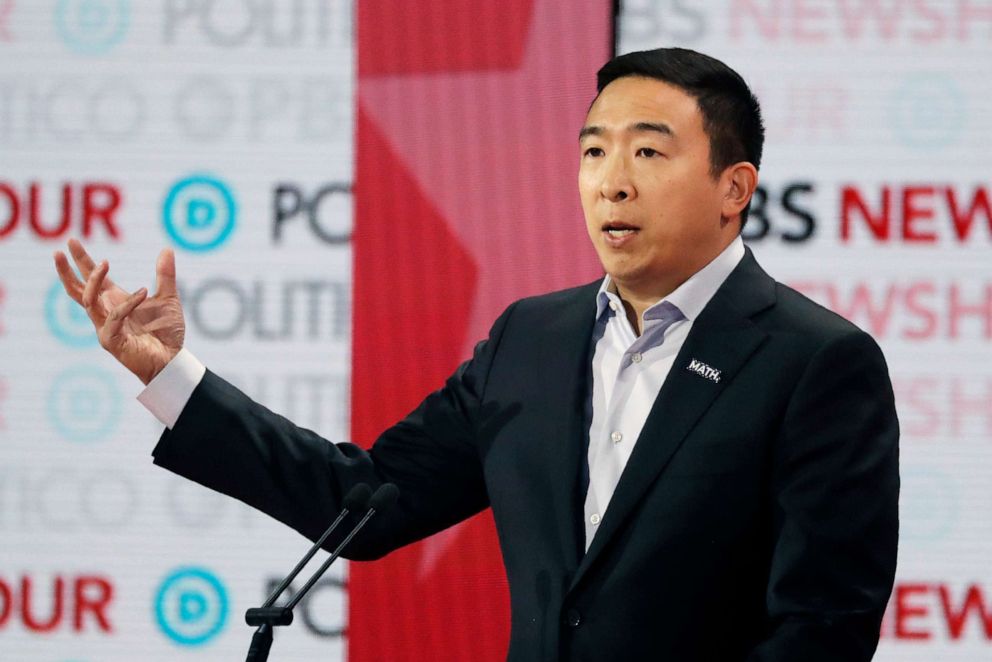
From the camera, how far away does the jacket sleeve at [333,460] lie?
1795 mm

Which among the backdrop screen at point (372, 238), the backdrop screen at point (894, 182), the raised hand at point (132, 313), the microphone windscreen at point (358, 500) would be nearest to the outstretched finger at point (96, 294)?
the raised hand at point (132, 313)

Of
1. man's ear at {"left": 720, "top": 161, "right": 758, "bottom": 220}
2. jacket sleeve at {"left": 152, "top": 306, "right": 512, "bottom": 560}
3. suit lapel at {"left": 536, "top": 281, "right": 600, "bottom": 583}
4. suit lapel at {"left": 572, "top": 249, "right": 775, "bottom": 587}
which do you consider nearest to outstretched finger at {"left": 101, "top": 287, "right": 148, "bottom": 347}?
jacket sleeve at {"left": 152, "top": 306, "right": 512, "bottom": 560}

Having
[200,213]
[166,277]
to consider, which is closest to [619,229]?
[166,277]

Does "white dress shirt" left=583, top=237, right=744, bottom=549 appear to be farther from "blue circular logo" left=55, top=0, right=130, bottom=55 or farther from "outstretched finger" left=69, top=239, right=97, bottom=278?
"blue circular logo" left=55, top=0, right=130, bottom=55

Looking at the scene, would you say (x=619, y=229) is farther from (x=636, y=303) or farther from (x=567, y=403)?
(x=567, y=403)

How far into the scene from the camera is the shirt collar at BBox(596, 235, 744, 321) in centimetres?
174

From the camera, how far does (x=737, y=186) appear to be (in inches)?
70.6

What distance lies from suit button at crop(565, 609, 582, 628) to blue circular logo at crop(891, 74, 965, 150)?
5.01ft

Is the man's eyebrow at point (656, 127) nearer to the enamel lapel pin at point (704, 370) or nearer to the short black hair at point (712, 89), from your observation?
the short black hair at point (712, 89)

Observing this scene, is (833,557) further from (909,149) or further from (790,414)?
(909,149)

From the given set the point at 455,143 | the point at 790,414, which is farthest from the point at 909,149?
the point at 790,414

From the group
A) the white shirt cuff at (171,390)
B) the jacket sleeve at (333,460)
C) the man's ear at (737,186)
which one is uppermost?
the man's ear at (737,186)

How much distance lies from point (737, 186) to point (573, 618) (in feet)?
2.13

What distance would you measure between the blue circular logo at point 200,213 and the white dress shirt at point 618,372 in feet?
3.26
